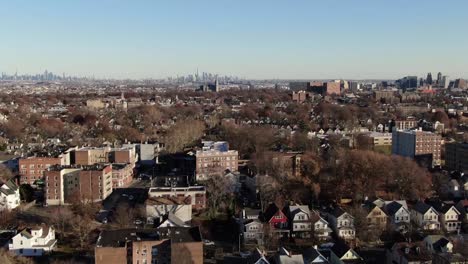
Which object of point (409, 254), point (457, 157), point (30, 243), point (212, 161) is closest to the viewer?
point (409, 254)

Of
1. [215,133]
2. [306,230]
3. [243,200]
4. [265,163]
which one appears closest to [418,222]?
[306,230]

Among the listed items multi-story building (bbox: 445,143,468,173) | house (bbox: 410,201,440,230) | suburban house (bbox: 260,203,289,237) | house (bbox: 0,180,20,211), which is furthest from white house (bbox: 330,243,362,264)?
multi-story building (bbox: 445,143,468,173)

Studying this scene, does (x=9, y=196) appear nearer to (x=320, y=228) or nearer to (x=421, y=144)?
(x=320, y=228)

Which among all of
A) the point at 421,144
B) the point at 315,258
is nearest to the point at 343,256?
the point at 315,258

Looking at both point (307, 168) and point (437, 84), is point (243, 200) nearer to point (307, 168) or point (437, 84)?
point (307, 168)

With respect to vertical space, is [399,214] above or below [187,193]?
below

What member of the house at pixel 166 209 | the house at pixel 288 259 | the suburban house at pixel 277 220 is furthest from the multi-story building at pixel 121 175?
the house at pixel 288 259
